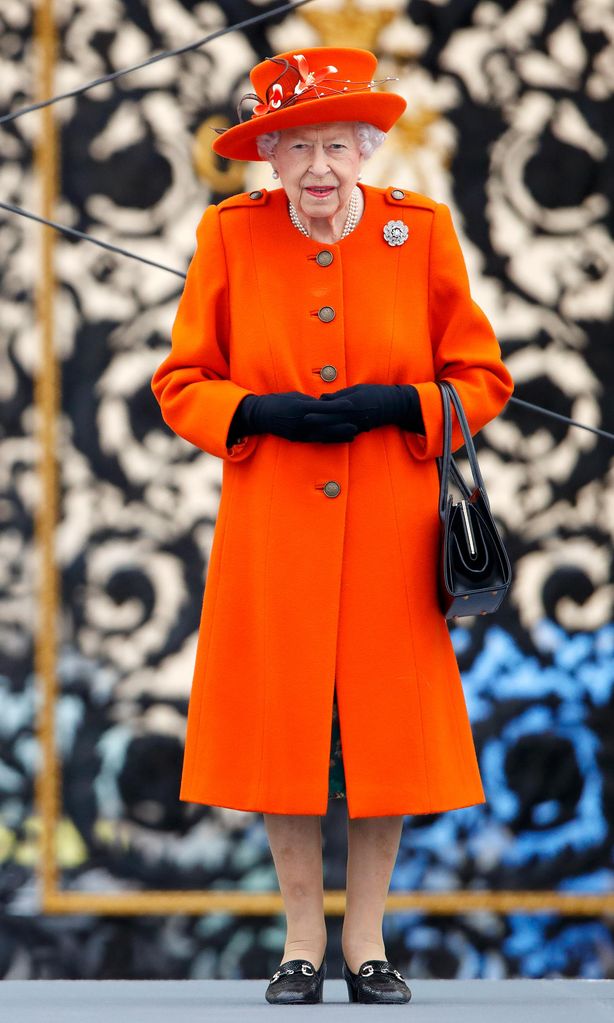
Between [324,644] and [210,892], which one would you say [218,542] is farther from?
[210,892]

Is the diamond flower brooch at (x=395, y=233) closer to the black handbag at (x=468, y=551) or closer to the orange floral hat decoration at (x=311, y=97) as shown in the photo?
the orange floral hat decoration at (x=311, y=97)

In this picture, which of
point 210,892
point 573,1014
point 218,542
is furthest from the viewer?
point 210,892

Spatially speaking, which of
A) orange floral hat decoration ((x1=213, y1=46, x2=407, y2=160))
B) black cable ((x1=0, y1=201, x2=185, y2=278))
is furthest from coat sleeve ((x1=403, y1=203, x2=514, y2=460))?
black cable ((x1=0, y1=201, x2=185, y2=278))

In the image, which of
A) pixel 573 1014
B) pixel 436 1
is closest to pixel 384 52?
pixel 436 1

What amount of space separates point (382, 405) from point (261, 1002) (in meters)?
1.15

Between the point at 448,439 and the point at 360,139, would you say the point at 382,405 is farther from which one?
the point at 360,139

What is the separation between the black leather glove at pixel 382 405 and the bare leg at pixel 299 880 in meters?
0.73

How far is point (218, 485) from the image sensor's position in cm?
419

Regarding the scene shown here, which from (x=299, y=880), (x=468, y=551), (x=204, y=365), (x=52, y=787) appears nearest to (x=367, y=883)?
(x=299, y=880)

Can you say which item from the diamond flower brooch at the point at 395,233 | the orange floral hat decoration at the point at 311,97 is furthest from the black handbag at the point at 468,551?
the orange floral hat decoration at the point at 311,97

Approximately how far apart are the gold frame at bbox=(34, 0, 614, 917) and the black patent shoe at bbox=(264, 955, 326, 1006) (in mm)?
829

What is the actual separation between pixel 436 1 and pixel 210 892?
2168 millimetres

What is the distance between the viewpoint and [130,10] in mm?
4215

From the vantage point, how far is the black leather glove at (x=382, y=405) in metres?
3.11
